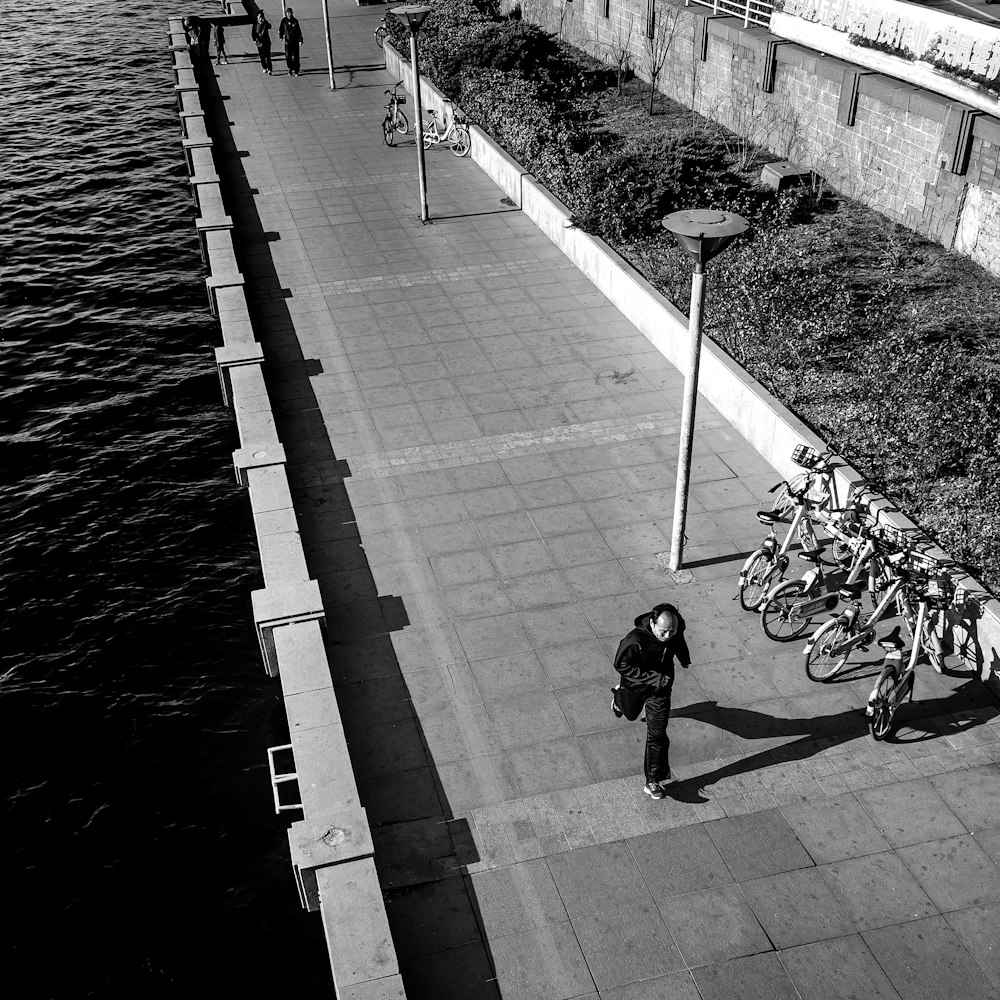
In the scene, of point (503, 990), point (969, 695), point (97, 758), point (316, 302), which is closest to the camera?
point (503, 990)

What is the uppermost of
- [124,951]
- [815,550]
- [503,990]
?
[815,550]

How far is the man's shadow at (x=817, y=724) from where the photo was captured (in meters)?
9.12

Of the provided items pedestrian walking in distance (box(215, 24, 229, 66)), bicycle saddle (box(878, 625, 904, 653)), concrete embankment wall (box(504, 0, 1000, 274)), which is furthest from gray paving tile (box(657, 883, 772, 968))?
pedestrian walking in distance (box(215, 24, 229, 66))

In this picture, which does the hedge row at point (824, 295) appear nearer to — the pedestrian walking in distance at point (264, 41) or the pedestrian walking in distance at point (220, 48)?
the pedestrian walking in distance at point (264, 41)

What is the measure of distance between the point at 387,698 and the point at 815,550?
173 inches

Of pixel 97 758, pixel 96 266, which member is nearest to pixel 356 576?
pixel 97 758

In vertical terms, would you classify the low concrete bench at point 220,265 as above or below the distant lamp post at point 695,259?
below

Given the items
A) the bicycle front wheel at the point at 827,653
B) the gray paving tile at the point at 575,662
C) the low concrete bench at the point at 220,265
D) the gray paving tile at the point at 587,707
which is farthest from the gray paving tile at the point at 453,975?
the low concrete bench at the point at 220,265

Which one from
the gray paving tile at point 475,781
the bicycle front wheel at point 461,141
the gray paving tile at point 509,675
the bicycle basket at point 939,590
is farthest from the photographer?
the bicycle front wheel at point 461,141

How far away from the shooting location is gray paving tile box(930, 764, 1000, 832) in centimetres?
850

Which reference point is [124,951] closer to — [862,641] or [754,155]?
[862,641]

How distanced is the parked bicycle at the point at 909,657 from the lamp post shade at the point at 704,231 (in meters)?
3.42

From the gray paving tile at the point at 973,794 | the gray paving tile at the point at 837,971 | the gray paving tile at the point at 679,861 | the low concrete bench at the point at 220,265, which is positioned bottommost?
the gray paving tile at the point at 837,971

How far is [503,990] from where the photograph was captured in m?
7.38
